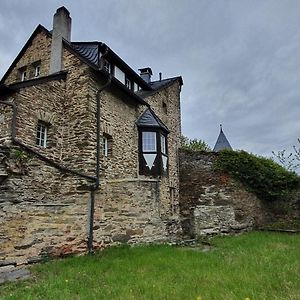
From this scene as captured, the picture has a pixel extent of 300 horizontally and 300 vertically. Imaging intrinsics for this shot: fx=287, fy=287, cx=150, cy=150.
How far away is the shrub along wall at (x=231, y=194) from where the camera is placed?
1595 cm

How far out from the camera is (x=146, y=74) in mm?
20531

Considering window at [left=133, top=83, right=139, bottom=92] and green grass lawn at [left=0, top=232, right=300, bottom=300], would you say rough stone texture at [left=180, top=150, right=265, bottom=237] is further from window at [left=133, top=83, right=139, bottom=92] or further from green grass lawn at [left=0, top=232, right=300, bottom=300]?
green grass lawn at [left=0, top=232, right=300, bottom=300]

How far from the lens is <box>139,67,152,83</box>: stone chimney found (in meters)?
20.4

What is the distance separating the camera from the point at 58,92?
11523 millimetres

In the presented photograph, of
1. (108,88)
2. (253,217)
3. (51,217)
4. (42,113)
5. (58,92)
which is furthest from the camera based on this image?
(253,217)

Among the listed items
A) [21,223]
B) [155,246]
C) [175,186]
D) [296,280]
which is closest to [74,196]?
[21,223]

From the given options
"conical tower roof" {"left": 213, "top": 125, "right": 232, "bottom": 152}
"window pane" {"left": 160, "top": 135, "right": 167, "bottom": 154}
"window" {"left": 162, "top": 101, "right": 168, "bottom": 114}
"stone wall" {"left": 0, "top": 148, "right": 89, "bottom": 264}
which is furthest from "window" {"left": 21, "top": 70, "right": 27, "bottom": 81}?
"conical tower roof" {"left": 213, "top": 125, "right": 232, "bottom": 152}

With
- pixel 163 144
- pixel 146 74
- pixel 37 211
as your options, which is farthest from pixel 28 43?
pixel 37 211

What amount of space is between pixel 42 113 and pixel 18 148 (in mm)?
2836

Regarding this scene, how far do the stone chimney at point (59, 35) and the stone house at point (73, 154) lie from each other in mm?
45

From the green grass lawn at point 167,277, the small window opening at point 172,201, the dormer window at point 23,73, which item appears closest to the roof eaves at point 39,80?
the dormer window at point 23,73

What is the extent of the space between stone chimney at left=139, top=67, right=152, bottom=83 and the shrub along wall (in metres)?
6.45

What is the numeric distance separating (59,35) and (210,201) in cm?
1156

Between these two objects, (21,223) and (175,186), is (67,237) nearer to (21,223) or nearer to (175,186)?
(21,223)
